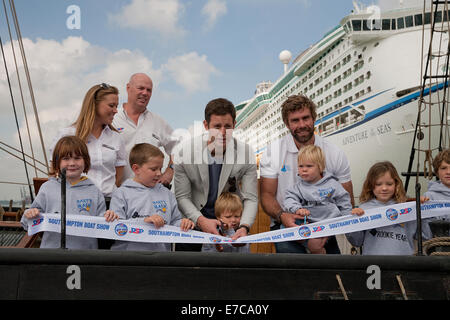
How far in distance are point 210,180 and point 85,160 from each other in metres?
1.00

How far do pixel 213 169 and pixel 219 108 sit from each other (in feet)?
1.74

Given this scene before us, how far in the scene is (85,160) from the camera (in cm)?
317

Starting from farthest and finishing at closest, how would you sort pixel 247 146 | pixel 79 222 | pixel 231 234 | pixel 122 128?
pixel 122 128 → pixel 247 146 → pixel 231 234 → pixel 79 222

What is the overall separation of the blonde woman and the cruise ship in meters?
15.6

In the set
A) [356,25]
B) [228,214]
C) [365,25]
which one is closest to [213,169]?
[228,214]

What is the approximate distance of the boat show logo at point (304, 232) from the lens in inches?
116

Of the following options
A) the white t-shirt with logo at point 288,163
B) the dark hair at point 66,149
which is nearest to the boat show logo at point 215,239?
the white t-shirt with logo at point 288,163

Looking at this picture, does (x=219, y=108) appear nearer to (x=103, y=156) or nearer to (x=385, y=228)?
(x=103, y=156)

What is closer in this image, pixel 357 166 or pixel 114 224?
pixel 114 224

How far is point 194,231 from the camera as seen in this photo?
118 inches

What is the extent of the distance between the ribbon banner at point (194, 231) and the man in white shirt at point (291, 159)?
0.47 m

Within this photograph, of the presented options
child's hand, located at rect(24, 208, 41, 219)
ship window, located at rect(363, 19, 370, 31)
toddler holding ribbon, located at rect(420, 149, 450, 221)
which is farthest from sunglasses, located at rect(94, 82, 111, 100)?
ship window, located at rect(363, 19, 370, 31)
